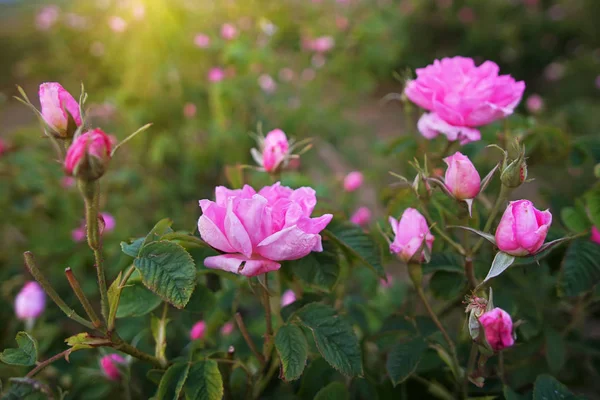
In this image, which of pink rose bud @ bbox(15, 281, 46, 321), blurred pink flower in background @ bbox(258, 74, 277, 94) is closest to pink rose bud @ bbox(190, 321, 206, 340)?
pink rose bud @ bbox(15, 281, 46, 321)

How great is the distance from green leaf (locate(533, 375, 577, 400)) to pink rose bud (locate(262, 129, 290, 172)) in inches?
17.1

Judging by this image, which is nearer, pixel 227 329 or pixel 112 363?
pixel 112 363

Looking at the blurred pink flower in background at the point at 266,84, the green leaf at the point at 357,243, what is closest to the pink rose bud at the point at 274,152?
the green leaf at the point at 357,243

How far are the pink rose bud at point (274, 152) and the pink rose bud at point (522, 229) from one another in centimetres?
33

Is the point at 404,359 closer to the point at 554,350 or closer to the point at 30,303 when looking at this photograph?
the point at 554,350

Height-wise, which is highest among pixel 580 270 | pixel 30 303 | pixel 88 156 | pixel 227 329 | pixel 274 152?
pixel 88 156

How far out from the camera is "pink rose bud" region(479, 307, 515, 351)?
1.52 feet

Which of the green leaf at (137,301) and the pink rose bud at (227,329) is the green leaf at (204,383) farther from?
the pink rose bud at (227,329)

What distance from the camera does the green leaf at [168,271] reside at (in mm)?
494

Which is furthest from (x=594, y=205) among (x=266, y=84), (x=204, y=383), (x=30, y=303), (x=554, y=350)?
(x=266, y=84)

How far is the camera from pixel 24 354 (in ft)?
1.67

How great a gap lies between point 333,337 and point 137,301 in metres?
0.26

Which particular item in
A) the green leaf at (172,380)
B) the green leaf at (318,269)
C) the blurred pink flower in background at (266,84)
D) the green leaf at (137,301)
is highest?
the green leaf at (318,269)

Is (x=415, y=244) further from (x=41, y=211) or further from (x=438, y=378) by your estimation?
(x=41, y=211)
